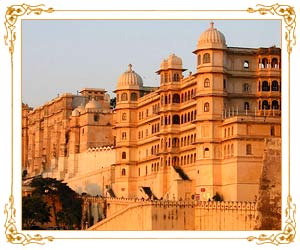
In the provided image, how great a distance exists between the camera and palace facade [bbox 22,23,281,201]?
47469 mm

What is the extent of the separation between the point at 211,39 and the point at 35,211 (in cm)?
1169

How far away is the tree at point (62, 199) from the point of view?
55.6 m

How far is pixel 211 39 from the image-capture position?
48.2 meters

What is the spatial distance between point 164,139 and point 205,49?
25.2 ft

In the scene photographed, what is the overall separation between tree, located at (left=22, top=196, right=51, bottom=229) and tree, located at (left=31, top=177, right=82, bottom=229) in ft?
4.27

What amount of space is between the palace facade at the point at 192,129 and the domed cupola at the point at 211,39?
0.04 metres

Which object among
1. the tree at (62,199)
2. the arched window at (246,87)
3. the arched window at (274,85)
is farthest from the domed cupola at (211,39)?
the tree at (62,199)

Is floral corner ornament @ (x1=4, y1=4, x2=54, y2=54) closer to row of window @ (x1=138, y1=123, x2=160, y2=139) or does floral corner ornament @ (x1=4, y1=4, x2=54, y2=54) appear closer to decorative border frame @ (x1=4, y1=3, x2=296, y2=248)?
decorative border frame @ (x1=4, y1=3, x2=296, y2=248)

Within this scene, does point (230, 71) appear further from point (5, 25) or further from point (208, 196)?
point (5, 25)

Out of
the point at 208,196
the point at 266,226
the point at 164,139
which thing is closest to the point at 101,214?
the point at 164,139

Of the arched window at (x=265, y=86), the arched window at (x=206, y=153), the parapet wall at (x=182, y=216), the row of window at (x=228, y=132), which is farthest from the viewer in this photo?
the arched window at (x=265, y=86)

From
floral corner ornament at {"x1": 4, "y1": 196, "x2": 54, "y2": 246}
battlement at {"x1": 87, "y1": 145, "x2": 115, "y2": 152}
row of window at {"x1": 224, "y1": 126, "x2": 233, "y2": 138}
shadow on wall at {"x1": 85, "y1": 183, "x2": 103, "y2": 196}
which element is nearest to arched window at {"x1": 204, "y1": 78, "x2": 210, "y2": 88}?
row of window at {"x1": 224, "y1": 126, "x2": 233, "y2": 138}

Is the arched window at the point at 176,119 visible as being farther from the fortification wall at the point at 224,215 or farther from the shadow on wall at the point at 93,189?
the shadow on wall at the point at 93,189
